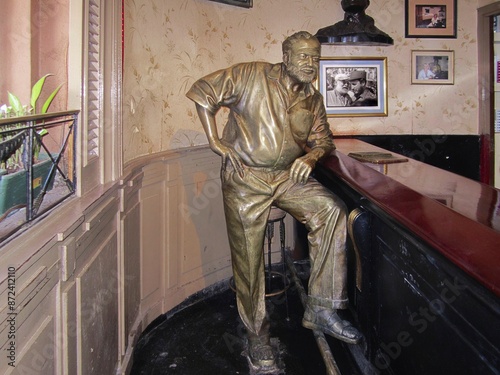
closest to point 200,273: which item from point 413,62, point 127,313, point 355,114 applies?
point 127,313

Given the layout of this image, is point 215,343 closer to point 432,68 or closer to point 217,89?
point 217,89

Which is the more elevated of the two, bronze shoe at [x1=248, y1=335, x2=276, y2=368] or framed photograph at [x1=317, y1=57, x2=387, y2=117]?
framed photograph at [x1=317, y1=57, x2=387, y2=117]

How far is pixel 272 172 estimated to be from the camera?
2.29 m

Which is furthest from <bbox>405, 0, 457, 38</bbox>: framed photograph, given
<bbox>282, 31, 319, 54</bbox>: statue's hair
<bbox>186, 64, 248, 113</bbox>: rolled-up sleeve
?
<bbox>186, 64, 248, 113</bbox>: rolled-up sleeve

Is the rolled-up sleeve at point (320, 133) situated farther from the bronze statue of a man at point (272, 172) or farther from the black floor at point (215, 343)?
the black floor at point (215, 343)

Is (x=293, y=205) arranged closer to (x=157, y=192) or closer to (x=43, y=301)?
(x=157, y=192)

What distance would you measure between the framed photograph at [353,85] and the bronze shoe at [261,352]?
7.45ft

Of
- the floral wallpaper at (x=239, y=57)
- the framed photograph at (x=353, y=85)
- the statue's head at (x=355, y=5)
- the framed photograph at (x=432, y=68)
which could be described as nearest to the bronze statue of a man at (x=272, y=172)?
the floral wallpaper at (x=239, y=57)

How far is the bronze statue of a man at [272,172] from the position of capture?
6.93 ft

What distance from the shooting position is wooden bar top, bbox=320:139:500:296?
105 centimetres

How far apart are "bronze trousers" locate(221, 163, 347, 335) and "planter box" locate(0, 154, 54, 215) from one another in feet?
3.47

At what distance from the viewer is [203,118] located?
226 cm

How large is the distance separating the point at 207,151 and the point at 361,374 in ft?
6.01

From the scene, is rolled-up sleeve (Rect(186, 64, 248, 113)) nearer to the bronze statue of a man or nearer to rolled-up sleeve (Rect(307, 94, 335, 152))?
the bronze statue of a man
